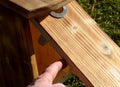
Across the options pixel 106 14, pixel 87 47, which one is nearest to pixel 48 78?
pixel 87 47

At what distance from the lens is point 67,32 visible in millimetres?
1389

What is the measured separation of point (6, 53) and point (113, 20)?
5.64 feet

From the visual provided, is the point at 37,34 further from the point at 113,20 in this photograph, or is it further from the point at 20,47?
the point at 113,20

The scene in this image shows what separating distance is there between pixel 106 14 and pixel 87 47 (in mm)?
1866

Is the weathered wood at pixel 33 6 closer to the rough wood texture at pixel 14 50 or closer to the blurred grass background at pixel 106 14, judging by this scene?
the rough wood texture at pixel 14 50

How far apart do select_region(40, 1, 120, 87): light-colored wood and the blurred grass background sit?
1.53m

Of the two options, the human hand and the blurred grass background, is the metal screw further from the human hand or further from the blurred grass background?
the blurred grass background

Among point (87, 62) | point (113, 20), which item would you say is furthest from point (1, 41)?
point (113, 20)

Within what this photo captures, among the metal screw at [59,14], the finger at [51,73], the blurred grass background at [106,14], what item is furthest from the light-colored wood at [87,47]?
the blurred grass background at [106,14]

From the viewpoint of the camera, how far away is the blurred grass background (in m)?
3.04

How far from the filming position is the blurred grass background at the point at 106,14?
3.04 meters

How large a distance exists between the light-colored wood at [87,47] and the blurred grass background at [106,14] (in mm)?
1527

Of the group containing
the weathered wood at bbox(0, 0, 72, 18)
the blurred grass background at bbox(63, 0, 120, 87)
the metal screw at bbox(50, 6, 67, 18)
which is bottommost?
the blurred grass background at bbox(63, 0, 120, 87)

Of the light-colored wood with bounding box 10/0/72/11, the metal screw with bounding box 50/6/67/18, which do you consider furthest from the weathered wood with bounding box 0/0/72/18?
the metal screw with bounding box 50/6/67/18
